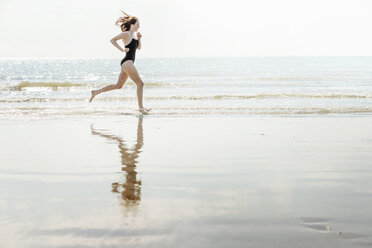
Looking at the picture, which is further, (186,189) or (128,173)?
(128,173)

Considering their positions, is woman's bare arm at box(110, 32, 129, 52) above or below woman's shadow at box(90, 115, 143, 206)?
above

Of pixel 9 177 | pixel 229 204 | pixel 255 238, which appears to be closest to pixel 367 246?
pixel 255 238

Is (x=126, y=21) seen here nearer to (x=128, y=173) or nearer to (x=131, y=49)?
(x=131, y=49)

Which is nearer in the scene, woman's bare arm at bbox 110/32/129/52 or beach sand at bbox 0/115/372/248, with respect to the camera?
beach sand at bbox 0/115/372/248

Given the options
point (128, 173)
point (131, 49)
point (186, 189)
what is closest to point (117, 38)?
point (131, 49)

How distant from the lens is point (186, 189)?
373cm

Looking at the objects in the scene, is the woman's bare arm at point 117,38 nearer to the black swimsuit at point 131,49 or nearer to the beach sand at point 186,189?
the black swimsuit at point 131,49

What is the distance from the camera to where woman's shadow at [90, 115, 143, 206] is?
11.4 feet

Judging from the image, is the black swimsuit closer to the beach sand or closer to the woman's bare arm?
the woman's bare arm

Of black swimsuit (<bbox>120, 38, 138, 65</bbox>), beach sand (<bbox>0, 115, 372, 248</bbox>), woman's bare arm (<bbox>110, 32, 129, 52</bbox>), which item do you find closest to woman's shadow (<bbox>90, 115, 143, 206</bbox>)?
beach sand (<bbox>0, 115, 372, 248</bbox>)

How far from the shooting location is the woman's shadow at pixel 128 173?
3480mm

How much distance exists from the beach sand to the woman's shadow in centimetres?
1

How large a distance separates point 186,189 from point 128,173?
0.87 m

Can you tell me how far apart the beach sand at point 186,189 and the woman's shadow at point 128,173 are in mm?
10
